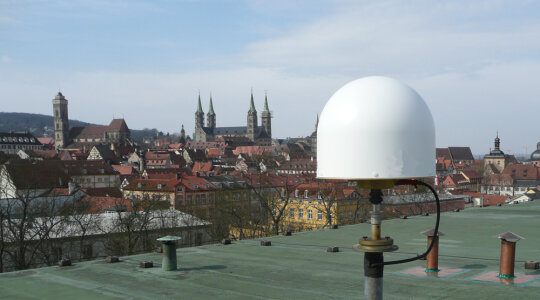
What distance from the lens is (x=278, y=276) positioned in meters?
9.84

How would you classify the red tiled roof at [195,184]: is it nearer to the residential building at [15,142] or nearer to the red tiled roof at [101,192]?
the red tiled roof at [101,192]

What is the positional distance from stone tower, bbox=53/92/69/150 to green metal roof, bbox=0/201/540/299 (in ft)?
639

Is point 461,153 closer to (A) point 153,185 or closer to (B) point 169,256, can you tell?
(A) point 153,185

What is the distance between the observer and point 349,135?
10.3ft

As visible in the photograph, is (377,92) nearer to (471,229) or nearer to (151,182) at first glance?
(471,229)

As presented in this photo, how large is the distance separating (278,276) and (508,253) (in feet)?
14.7

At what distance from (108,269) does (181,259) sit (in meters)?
1.96

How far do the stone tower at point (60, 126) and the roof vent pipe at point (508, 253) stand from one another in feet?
659

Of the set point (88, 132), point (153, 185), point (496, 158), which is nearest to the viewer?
point (153, 185)

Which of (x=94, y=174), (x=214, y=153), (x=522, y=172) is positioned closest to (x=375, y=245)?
(x=94, y=174)

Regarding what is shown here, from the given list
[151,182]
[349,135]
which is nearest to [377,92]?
[349,135]

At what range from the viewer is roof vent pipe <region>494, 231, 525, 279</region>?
8.56 meters

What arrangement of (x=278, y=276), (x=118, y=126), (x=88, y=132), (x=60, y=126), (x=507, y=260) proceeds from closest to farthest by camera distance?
(x=507, y=260) < (x=278, y=276) < (x=60, y=126) < (x=118, y=126) < (x=88, y=132)

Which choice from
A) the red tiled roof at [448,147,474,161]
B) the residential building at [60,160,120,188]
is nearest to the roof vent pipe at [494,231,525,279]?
the residential building at [60,160,120,188]
